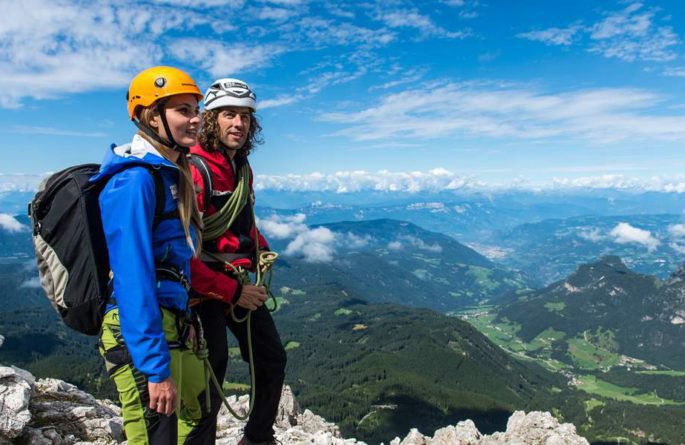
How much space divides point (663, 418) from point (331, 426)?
8830 inches

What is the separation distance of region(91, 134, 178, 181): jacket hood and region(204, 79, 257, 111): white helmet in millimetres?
1703

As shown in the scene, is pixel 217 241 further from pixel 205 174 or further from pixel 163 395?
pixel 163 395

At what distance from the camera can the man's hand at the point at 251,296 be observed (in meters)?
6.00

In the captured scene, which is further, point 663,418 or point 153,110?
point 663,418

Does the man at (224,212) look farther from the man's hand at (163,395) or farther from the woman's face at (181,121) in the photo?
the man's hand at (163,395)

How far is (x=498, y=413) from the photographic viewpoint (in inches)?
6634

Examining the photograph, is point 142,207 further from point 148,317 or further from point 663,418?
point 663,418

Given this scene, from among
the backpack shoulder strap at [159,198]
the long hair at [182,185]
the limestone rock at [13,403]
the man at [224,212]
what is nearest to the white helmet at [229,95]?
the man at [224,212]

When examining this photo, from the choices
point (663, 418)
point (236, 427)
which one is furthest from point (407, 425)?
point (236, 427)

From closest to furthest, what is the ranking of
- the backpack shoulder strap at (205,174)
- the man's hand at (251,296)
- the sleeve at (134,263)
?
the sleeve at (134,263), the backpack shoulder strap at (205,174), the man's hand at (251,296)

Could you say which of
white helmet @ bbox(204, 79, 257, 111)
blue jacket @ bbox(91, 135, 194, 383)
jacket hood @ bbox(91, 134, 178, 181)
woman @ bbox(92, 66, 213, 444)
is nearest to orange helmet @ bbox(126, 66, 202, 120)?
woman @ bbox(92, 66, 213, 444)

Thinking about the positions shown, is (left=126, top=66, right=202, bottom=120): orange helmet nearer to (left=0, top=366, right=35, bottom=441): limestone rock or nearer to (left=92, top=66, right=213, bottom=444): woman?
(left=92, top=66, right=213, bottom=444): woman

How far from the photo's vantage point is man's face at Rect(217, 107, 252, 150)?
6059mm

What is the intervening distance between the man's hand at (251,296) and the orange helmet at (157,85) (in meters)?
2.76
